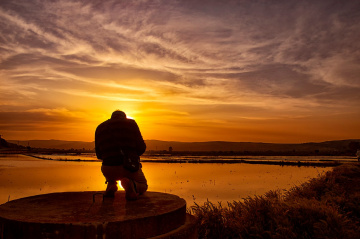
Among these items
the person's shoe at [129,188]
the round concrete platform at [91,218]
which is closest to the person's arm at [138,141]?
the person's shoe at [129,188]

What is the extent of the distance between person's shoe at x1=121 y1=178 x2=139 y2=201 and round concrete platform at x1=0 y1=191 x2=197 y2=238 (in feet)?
0.39

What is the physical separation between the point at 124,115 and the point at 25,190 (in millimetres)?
11897

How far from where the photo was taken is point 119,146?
587 centimetres

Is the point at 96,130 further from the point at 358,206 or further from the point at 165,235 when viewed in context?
the point at 358,206

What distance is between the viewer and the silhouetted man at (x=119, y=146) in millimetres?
5840

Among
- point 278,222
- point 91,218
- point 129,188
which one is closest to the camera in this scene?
point 91,218

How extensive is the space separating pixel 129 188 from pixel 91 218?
1.44 m

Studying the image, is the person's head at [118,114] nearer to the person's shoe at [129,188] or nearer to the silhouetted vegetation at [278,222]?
the person's shoe at [129,188]

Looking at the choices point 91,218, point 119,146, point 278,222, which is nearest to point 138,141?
point 119,146

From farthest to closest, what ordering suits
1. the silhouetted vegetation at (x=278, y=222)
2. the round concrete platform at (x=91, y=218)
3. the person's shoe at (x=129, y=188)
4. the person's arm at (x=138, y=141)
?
the silhouetted vegetation at (x=278, y=222) < the person's arm at (x=138, y=141) < the person's shoe at (x=129, y=188) < the round concrete platform at (x=91, y=218)

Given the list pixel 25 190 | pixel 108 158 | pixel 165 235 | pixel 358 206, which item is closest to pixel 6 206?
pixel 108 158

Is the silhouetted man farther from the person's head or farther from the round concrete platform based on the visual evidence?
the round concrete platform

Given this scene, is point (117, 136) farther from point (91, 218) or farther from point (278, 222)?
point (278, 222)

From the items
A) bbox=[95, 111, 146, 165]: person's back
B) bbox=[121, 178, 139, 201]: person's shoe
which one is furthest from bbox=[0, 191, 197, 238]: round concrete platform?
bbox=[95, 111, 146, 165]: person's back
